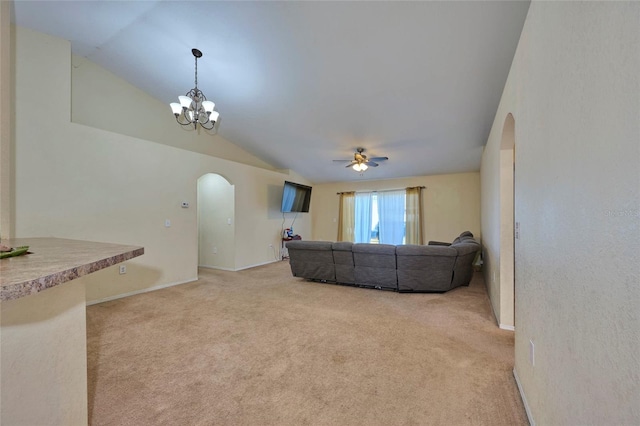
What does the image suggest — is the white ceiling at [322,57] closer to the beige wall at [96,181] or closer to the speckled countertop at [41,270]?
the beige wall at [96,181]

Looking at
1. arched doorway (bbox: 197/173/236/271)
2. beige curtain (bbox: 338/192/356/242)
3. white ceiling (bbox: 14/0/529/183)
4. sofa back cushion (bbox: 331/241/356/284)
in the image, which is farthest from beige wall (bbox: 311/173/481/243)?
arched doorway (bbox: 197/173/236/271)

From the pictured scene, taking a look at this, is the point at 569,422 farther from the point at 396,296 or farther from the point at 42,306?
the point at 396,296

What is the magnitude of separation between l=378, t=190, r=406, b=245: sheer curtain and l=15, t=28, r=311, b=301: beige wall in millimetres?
4543

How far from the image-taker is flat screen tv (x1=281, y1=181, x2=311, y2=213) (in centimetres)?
663

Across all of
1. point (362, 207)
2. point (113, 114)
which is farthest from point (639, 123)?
point (362, 207)

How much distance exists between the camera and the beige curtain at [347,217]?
25.9ft

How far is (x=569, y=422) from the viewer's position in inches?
39.0

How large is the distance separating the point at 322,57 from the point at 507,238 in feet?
9.62

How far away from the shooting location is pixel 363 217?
7.79 meters

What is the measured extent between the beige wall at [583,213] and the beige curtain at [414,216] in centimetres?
555

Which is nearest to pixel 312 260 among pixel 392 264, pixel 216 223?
pixel 392 264

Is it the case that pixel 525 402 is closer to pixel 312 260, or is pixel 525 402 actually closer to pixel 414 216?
pixel 312 260

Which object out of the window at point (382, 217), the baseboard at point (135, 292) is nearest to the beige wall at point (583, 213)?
the baseboard at point (135, 292)

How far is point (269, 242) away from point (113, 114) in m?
3.95
